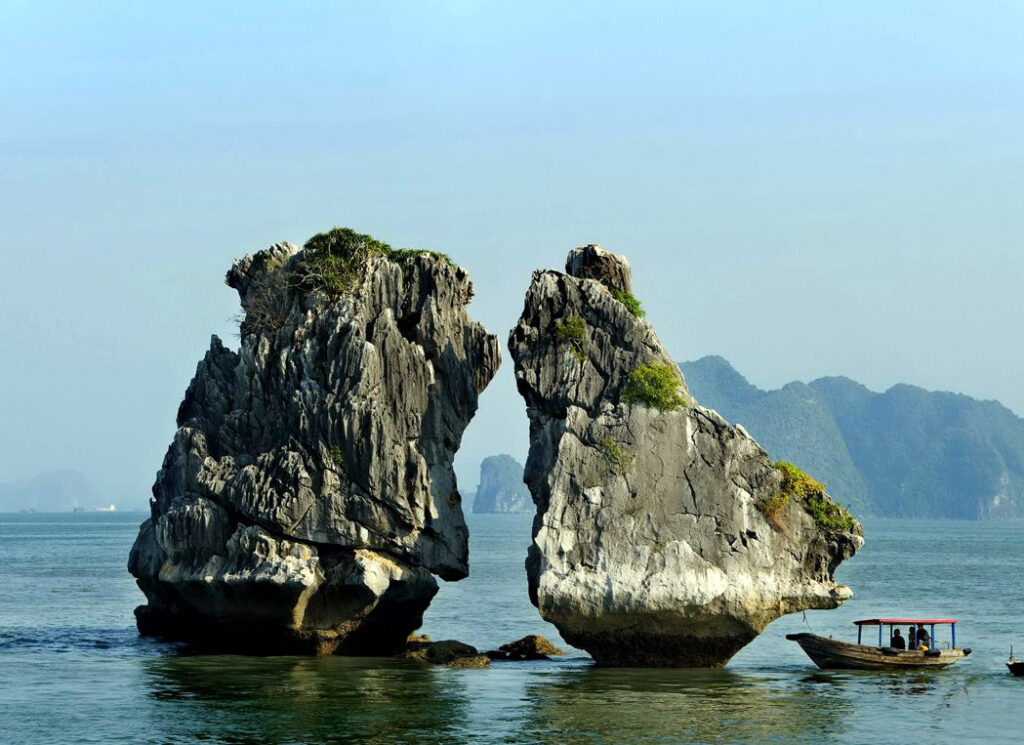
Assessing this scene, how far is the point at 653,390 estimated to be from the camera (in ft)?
136

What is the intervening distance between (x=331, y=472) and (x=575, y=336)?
8.39 metres

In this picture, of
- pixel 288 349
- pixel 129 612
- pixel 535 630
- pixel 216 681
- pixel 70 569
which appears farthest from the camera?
pixel 70 569

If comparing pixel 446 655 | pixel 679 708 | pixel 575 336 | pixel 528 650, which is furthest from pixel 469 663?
pixel 575 336

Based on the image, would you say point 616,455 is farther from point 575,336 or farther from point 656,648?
point 656,648

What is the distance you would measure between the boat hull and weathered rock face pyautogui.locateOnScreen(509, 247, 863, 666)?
1.82 m

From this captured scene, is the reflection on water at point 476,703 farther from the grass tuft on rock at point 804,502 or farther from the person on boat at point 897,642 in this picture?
the grass tuft on rock at point 804,502

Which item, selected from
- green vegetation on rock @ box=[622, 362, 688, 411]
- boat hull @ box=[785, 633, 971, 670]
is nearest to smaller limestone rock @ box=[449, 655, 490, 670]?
green vegetation on rock @ box=[622, 362, 688, 411]

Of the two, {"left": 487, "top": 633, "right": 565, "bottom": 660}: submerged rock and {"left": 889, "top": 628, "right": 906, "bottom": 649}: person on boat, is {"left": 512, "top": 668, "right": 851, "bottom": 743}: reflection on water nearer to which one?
{"left": 889, "top": 628, "right": 906, "bottom": 649}: person on boat

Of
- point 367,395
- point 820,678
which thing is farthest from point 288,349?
point 820,678

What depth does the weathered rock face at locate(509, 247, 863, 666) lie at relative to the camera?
39.4 metres

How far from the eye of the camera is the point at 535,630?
5384 centimetres

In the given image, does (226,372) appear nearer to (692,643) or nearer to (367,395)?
(367,395)

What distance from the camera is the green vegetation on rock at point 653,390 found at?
4147 centimetres

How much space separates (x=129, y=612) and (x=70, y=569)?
1335 inches
